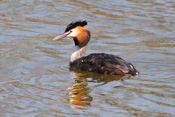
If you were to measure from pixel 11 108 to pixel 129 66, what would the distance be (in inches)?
121

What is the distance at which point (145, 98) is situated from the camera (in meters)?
8.69

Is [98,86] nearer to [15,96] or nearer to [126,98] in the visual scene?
[126,98]

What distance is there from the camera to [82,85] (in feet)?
32.0

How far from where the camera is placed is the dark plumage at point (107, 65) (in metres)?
10.3

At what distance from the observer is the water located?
841 cm

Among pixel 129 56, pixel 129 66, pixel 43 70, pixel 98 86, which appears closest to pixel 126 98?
pixel 98 86

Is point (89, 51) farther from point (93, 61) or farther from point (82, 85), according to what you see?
point (82, 85)

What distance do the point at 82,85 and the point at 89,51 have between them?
10.9 feet

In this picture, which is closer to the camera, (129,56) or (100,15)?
(129,56)

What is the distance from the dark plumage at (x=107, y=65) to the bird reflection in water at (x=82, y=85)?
11cm

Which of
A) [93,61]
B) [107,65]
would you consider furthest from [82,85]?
[93,61]

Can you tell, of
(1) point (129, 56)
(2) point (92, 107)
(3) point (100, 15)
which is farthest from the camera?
(3) point (100, 15)

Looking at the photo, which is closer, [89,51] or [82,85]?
[82,85]

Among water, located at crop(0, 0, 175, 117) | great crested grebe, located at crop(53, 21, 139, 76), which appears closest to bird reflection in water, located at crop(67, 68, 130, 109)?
water, located at crop(0, 0, 175, 117)
